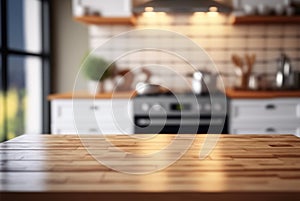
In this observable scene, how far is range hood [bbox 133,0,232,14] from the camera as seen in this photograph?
3.07 m

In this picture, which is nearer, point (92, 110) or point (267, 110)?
point (267, 110)

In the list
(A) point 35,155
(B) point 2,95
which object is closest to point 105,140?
(A) point 35,155

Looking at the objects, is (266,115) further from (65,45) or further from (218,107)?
(65,45)

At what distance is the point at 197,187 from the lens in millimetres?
983

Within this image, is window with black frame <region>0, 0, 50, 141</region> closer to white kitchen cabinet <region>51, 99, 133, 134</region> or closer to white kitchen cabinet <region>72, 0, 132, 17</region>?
white kitchen cabinet <region>51, 99, 133, 134</region>

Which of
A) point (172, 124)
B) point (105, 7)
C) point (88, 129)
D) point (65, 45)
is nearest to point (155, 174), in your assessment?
point (172, 124)

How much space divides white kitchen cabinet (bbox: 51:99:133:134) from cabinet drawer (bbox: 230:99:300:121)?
2.84ft

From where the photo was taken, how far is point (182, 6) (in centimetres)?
329

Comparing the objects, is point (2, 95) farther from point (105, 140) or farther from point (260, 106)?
point (260, 106)

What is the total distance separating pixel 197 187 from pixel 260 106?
8.34 feet

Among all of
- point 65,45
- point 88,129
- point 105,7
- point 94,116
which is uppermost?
point 105,7

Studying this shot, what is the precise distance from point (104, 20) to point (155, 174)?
281 cm

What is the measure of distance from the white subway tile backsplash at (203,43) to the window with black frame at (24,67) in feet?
1.62

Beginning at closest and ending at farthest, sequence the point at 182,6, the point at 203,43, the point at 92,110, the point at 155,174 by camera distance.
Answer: the point at 155,174 → the point at 182,6 → the point at 92,110 → the point at 203,43
